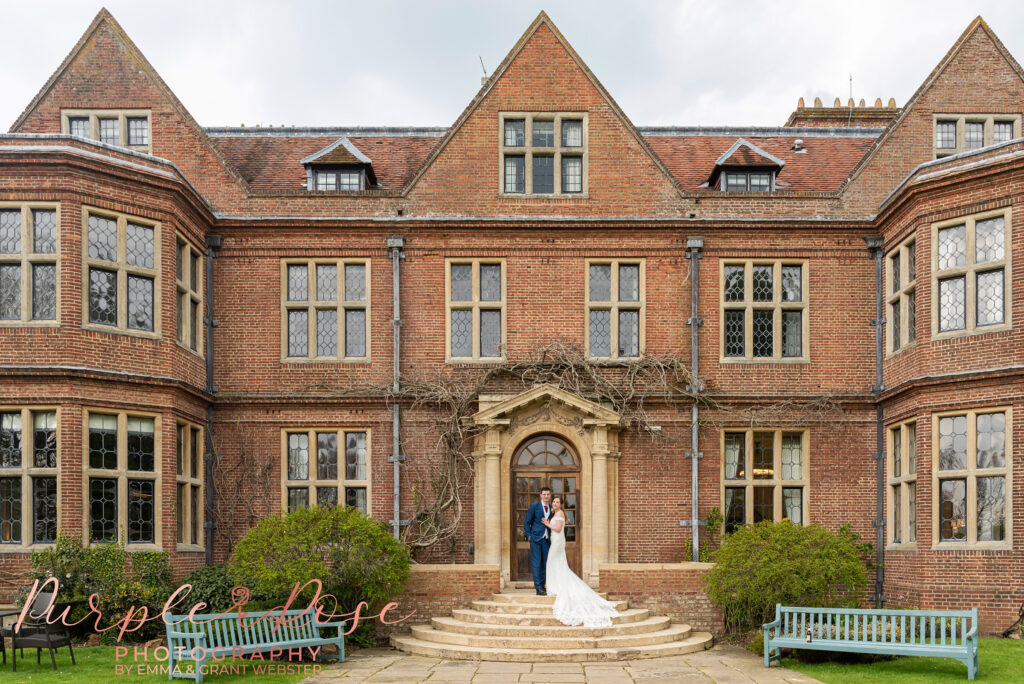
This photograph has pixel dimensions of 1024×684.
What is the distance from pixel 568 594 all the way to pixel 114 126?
1187 centimetres

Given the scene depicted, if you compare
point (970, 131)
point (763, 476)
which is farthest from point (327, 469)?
point (970, 131)

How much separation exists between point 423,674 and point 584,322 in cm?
765

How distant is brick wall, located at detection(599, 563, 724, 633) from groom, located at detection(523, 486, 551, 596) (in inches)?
36.1

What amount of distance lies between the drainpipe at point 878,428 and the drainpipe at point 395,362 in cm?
814

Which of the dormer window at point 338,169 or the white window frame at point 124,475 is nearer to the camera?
the white window frame at point 124,475

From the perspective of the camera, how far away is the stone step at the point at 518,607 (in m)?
14.9

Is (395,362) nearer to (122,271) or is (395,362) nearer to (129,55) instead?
(122,271)

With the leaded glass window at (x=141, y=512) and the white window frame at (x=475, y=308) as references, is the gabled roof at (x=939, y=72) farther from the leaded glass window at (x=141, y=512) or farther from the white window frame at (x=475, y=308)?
the leaded glass window at (x=141, y=512)

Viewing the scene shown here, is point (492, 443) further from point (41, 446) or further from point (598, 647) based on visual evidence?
point (41, 446)

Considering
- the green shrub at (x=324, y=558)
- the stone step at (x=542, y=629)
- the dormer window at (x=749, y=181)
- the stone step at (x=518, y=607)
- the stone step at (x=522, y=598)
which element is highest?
the dormer window at (x=749, y=181)

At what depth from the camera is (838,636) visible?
12.5 m

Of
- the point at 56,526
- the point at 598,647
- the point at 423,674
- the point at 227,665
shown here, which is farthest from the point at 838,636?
the point at 56,526

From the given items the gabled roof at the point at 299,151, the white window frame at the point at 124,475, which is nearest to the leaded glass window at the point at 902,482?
the gabled roof at the point at 299,151

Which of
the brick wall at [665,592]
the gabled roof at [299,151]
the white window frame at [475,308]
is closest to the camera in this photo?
the brick wall at [665,592]
